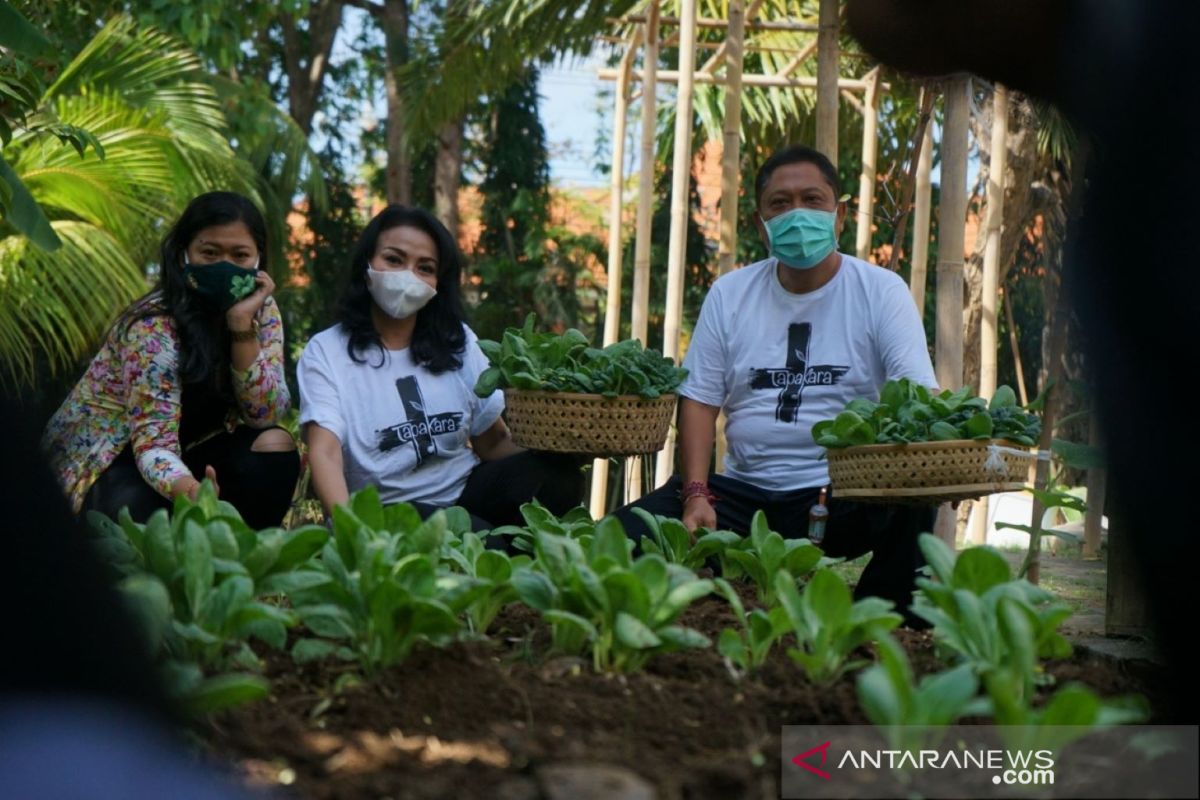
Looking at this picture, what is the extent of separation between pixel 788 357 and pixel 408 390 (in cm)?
108

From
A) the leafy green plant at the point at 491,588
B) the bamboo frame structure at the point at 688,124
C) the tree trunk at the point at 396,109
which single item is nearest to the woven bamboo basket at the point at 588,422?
the leafy green plant at the point at 491,588

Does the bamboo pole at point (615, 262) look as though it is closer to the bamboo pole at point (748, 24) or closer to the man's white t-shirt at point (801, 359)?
the bamboo pole at point (748, 24)

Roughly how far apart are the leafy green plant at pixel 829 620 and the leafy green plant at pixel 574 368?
5.49ft

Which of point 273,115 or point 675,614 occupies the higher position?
point 273,115

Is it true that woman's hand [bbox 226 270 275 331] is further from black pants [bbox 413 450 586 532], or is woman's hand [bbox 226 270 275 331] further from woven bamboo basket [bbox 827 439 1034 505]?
woven bamboo basket [bbox 827 439 1034 505]

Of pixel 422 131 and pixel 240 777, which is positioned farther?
pixel 422 131

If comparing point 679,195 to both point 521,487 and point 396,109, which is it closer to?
point 521,487

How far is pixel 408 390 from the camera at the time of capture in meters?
3.95

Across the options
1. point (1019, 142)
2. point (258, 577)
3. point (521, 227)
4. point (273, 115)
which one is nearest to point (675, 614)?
point (258, 577)

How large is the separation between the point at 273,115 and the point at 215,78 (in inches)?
59.3

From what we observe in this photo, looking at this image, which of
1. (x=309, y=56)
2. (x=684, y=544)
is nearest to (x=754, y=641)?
(x=684, y=544)

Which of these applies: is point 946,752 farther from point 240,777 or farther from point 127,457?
point 127,457

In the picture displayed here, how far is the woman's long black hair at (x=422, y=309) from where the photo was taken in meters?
3.99

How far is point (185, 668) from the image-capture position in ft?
3.93
